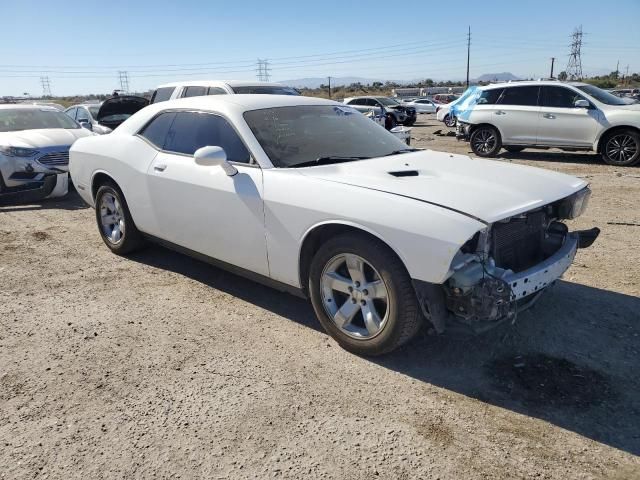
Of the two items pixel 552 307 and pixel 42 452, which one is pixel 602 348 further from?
pixel 42 452

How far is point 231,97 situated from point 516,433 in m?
3.28

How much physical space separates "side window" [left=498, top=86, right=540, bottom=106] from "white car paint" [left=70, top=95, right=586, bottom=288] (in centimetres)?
879

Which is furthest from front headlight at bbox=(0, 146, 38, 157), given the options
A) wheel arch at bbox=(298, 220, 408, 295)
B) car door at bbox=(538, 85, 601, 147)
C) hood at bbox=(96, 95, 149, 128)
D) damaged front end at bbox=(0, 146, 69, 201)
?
car door at bbox=(538, 85, 601, 147)

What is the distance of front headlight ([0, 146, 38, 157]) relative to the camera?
7.94 m

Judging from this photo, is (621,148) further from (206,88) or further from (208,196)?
(208,196)

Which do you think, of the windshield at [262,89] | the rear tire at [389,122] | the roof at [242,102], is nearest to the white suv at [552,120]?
the rear tire at [389,122]

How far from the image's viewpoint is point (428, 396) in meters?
2.90

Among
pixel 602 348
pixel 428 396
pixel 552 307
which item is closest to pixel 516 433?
pixel 428 396

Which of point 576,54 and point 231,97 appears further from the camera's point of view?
point 576,54

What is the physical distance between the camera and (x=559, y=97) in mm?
11438

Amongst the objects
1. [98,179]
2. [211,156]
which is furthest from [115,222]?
[211,156]

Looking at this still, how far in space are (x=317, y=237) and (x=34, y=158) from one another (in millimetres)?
6587

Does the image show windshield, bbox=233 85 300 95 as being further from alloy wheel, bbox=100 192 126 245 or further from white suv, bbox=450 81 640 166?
white suv, bbox=450 81 640 166

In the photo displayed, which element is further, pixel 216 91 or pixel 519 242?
pixel 216 91
